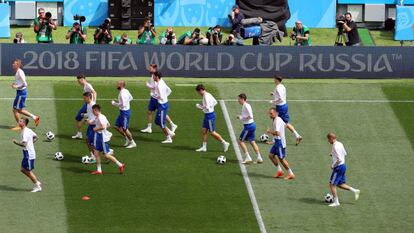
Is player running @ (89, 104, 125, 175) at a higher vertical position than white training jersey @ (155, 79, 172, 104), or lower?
lower

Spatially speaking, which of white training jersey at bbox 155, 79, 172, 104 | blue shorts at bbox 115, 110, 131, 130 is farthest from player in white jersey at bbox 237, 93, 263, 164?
blue shorts at bbox 115, 110, 131, 130

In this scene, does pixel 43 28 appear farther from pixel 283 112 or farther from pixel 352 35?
pixel 283 112

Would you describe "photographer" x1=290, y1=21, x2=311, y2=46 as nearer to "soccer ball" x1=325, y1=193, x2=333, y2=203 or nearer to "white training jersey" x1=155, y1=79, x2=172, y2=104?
"white training jersey" x1=155, y1=79, x2=172, y2=104

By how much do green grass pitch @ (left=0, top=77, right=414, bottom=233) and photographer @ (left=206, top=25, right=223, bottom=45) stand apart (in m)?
2.07

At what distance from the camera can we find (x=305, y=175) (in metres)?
44.6

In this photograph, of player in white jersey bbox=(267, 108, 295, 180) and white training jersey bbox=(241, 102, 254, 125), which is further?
white training jersey bbox=(241, 102, 254, 125)

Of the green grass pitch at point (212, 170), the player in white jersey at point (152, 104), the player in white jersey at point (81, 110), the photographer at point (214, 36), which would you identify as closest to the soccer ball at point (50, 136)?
the green grass pitch at point (212, 170)

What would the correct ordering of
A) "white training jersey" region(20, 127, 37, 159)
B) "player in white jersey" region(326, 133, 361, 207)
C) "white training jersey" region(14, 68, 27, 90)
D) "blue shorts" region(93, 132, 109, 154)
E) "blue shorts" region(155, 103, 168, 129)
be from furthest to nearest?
"white training jersey" region(14, 68, 27, 90) < "blue shorts" region(155, 103, 168, 129) < "blue shorts" region(93, 132, 109, 154) < "white training jersey" region(20, 127, 37, 159) < "player in white jersey" region(326, 133, 361, 207)

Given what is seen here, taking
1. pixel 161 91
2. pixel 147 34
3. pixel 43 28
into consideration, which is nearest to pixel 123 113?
pixel 161 91

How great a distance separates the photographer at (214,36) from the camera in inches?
2211

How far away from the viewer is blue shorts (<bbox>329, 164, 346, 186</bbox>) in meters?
41.3

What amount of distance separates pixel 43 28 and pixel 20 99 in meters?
9.33

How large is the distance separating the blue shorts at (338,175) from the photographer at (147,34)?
670 inches

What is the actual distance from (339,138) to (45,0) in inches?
756
